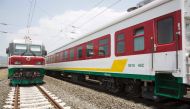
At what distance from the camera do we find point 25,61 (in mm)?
15953

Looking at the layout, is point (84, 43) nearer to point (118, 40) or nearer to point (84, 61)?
point (84, 61)

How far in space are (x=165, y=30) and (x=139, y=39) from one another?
1.45m

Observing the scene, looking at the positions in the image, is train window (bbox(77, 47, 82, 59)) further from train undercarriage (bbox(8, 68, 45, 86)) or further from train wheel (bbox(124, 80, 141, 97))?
train wheel (bbox(124, 80, 141, 97))

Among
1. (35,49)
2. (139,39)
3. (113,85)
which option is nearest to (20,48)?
(35,49)

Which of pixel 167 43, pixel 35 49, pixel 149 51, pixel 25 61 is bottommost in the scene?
pixel 25 61

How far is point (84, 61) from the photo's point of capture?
48.7 feet

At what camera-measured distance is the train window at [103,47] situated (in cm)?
1161

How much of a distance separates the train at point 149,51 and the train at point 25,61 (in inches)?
210

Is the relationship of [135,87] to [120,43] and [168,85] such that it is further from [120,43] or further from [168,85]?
[168,85]

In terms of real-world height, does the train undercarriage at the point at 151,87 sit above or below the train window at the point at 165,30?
below

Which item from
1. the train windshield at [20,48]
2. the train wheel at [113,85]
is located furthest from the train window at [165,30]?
the train windshield at [20,48]

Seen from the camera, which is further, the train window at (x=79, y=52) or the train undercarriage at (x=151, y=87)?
the train window at (x=79, y=52)

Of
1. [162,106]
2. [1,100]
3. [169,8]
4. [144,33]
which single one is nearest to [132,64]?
[144,33]

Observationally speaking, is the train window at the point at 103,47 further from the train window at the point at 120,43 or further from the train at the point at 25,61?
the train at the point at 25,61
